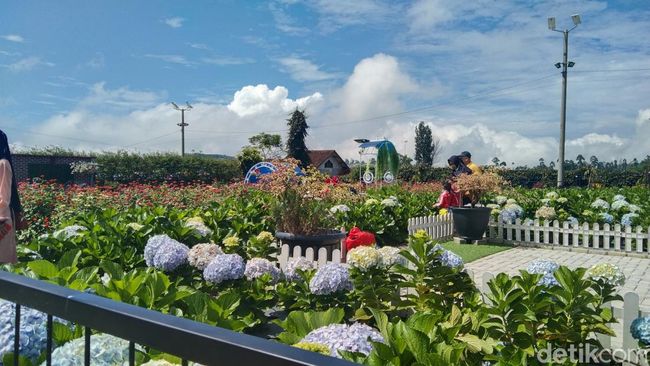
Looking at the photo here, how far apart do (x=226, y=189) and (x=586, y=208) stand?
31.3 ft

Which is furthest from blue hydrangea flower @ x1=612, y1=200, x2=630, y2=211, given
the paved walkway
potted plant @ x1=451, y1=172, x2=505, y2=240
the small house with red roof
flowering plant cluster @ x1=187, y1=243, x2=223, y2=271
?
Answer: the small house with red roof

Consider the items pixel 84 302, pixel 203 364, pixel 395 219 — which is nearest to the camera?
pixel 203 364

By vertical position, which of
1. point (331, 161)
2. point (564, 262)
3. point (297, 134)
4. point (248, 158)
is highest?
point (297, 134)

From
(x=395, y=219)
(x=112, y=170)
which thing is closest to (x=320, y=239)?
(x=395, y=219)

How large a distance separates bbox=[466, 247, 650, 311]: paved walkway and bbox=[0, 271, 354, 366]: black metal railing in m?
6.43

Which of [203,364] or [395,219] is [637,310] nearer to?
[203,364]

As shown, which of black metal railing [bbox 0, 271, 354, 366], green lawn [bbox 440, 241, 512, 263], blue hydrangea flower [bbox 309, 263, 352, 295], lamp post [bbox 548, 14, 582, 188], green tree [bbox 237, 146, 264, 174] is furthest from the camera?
green tree [bbox 237, 146, 264, 174]

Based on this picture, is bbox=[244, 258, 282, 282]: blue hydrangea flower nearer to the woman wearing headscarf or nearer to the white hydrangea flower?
the white hydrangea flower

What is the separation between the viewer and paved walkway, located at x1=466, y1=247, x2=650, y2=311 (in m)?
7.49

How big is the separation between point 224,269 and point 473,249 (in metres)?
7.38

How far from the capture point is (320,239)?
641cm

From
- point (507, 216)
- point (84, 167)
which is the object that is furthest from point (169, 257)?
point (84, 167)

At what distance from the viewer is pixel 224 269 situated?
396 cm

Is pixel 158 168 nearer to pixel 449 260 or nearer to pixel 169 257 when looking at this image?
pixel 169 257
